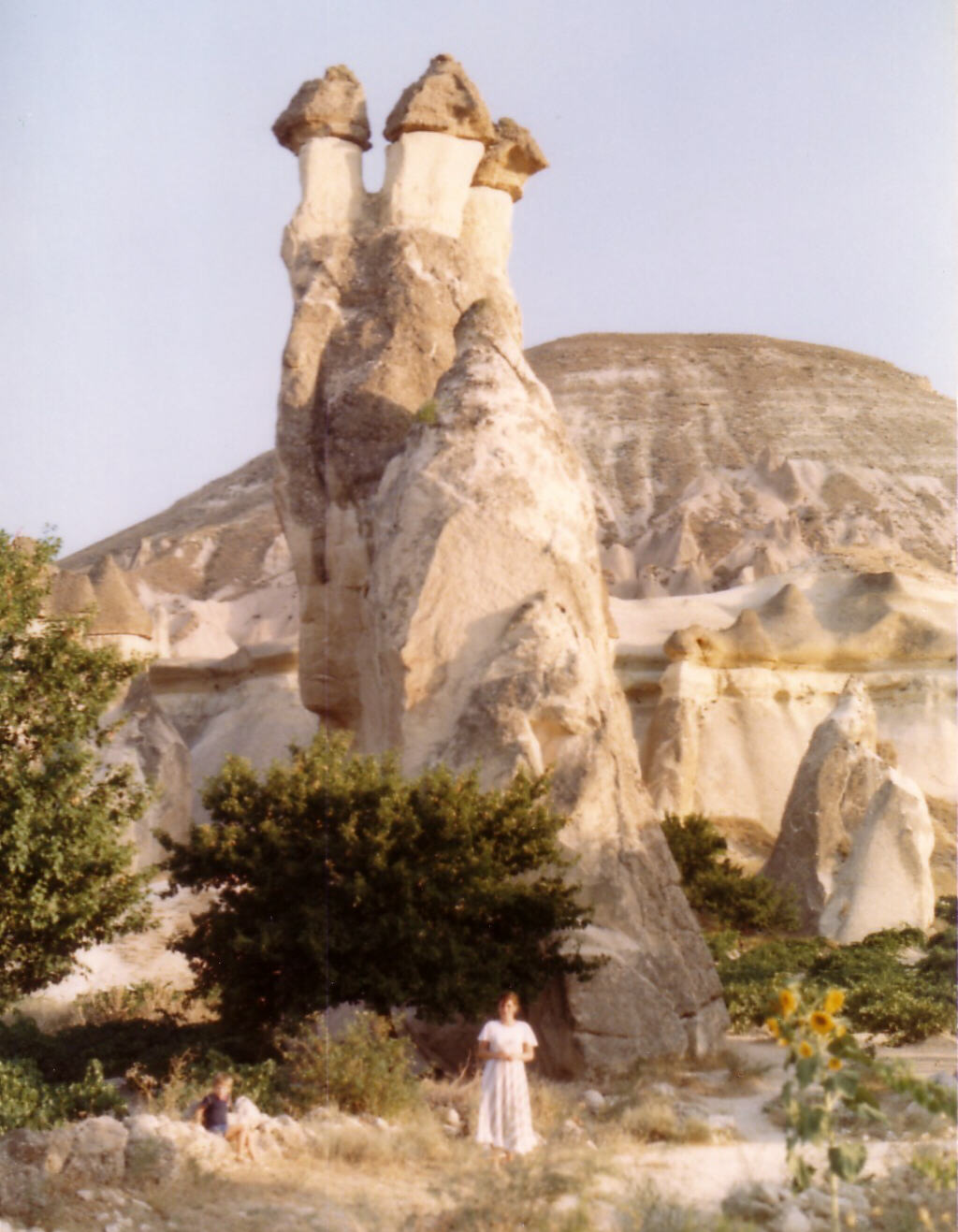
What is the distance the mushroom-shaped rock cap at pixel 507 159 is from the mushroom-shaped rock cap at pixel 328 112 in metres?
1.58

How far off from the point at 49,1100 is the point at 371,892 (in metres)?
2.93

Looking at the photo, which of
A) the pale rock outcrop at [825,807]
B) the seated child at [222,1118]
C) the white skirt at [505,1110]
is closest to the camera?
the white skirt at [505,1110]

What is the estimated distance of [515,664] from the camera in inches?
586

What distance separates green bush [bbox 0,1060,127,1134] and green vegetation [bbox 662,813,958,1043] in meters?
4.98

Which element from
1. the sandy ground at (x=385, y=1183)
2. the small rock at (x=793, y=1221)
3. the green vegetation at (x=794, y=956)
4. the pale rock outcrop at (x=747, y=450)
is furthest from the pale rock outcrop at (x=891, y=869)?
the pale rock outcrop at (x=747, y=450)

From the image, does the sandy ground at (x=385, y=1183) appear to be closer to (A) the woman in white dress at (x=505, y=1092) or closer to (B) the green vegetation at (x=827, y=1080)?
(A) the woman in white dress at (x=505, y=1092)

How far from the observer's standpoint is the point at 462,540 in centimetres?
1573

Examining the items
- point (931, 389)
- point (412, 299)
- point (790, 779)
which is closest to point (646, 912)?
point (412, 299)

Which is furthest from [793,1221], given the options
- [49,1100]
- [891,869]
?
[891,869]

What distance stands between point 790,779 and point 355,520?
1376cm

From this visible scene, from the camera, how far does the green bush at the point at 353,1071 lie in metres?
10.9

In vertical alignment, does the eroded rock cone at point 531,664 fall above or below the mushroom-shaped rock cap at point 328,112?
below

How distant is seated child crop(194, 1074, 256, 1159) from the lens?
9398 mm

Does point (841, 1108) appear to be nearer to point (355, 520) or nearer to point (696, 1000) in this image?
point (696, 1000)
